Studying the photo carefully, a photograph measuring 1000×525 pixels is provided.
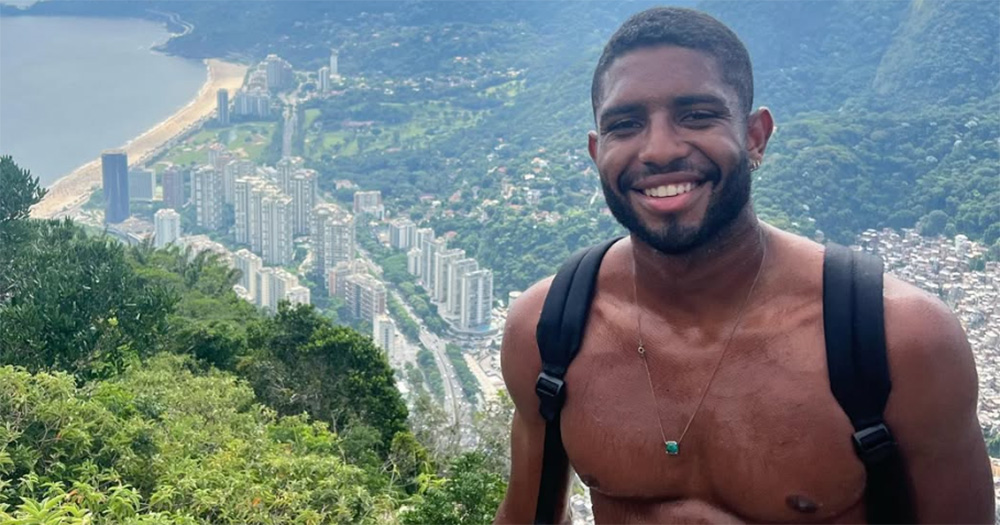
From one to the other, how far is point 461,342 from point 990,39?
18.0 m

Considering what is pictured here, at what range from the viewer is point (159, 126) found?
172 feet

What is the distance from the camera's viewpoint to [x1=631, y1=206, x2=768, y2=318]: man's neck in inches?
63.2

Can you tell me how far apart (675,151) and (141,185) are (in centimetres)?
4443

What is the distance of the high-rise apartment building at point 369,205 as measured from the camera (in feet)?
138

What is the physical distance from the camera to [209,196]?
41438 millimetres

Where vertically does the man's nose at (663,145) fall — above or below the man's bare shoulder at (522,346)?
above

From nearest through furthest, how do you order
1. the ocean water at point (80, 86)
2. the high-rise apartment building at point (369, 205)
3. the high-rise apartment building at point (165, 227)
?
the high-rise apartment building at point (165, 227) → the high-rise apartment building at point (369, 205) → the ocean water at point (80, 86)

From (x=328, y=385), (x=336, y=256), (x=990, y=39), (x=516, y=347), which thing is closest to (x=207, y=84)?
(x=336, y=256)

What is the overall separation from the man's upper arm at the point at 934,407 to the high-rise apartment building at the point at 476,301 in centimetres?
2611

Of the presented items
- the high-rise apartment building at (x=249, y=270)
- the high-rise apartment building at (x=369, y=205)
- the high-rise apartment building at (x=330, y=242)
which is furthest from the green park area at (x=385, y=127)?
the high-rise apartment building at (x=249, y=270)

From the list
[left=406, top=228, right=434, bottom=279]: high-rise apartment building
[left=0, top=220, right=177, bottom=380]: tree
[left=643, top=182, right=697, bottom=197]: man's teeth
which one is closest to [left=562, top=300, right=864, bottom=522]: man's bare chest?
[left=643, top=182, right=697, bottom=197]: man's teeth

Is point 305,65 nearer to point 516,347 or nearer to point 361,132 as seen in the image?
point 361,132

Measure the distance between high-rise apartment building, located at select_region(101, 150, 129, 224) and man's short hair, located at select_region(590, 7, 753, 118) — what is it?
4049 cm

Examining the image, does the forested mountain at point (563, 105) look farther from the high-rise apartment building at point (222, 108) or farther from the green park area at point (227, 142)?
the high-rise apartment building at point (222, 108)
